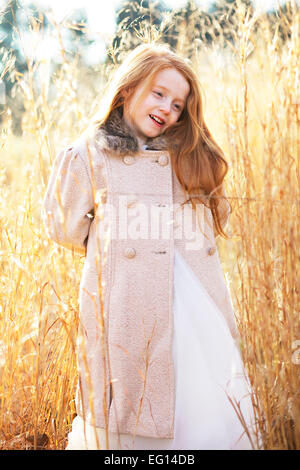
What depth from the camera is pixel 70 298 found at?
64.9 inches

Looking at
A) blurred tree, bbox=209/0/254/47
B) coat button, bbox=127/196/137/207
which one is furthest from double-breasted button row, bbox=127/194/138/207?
blurred tree, bbox=209/0/254/47

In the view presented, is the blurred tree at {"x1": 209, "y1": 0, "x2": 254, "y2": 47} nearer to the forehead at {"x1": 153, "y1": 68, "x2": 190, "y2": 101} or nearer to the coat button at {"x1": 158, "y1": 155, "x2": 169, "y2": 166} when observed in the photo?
the forehead at {"x1": 153, "y1": 68, "x2": 190, "y2": 101}

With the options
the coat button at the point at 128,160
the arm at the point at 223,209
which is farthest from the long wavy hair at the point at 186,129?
the coat button at the point at 128,160

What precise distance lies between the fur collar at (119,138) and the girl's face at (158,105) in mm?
30

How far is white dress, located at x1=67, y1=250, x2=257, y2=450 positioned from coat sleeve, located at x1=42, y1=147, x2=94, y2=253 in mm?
352

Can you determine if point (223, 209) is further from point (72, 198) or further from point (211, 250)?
point (72, 198)

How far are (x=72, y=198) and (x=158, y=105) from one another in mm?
422

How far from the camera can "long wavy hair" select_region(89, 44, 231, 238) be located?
1637 millimetres

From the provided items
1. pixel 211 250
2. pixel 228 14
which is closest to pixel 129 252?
pixel 211 250

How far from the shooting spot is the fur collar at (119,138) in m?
1.55

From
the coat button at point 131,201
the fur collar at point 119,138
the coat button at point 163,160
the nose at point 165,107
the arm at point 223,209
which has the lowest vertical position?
the coat button at point 131,201

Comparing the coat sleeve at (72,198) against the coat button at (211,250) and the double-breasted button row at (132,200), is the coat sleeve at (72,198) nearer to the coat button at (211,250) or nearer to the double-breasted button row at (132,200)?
the double-breasted button row at (132,200)

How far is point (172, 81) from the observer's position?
5.45 feet
